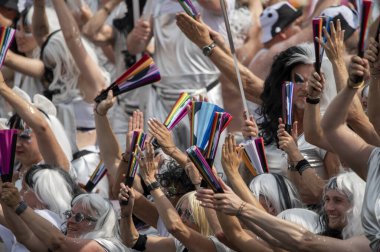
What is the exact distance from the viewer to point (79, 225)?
7.16 m

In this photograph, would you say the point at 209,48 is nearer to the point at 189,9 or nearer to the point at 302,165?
the point at 189,9

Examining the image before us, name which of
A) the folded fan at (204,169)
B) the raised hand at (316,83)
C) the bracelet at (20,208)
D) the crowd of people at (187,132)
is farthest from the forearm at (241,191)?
the bracelet at (20,208)

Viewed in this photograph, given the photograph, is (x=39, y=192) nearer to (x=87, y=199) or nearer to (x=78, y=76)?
(x=87, y=199)

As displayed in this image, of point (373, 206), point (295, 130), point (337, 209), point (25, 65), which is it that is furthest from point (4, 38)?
point (373, 206)

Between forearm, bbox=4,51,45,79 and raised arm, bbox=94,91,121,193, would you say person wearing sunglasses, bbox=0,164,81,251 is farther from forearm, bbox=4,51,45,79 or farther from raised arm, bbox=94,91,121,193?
forearm, bbox=4,51,45,79

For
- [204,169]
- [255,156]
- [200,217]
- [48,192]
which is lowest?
[48,192]

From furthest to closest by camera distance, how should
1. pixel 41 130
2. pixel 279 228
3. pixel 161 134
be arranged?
pixel 41 130 → pixel 161 134 → pixel 279 228

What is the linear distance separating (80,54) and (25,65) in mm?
703

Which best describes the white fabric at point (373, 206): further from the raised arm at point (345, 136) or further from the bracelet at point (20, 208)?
the bracelet at point (20, 208)

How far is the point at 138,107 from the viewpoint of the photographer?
10.4m

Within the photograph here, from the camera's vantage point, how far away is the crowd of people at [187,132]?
5.78 m

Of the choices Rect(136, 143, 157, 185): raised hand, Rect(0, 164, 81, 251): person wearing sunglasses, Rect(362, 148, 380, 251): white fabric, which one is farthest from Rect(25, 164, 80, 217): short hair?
Rect(362, 148, 380, 251): white fabric

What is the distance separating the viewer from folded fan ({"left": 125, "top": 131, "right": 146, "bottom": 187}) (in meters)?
6.84

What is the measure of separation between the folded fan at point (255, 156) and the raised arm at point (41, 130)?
1.71m
